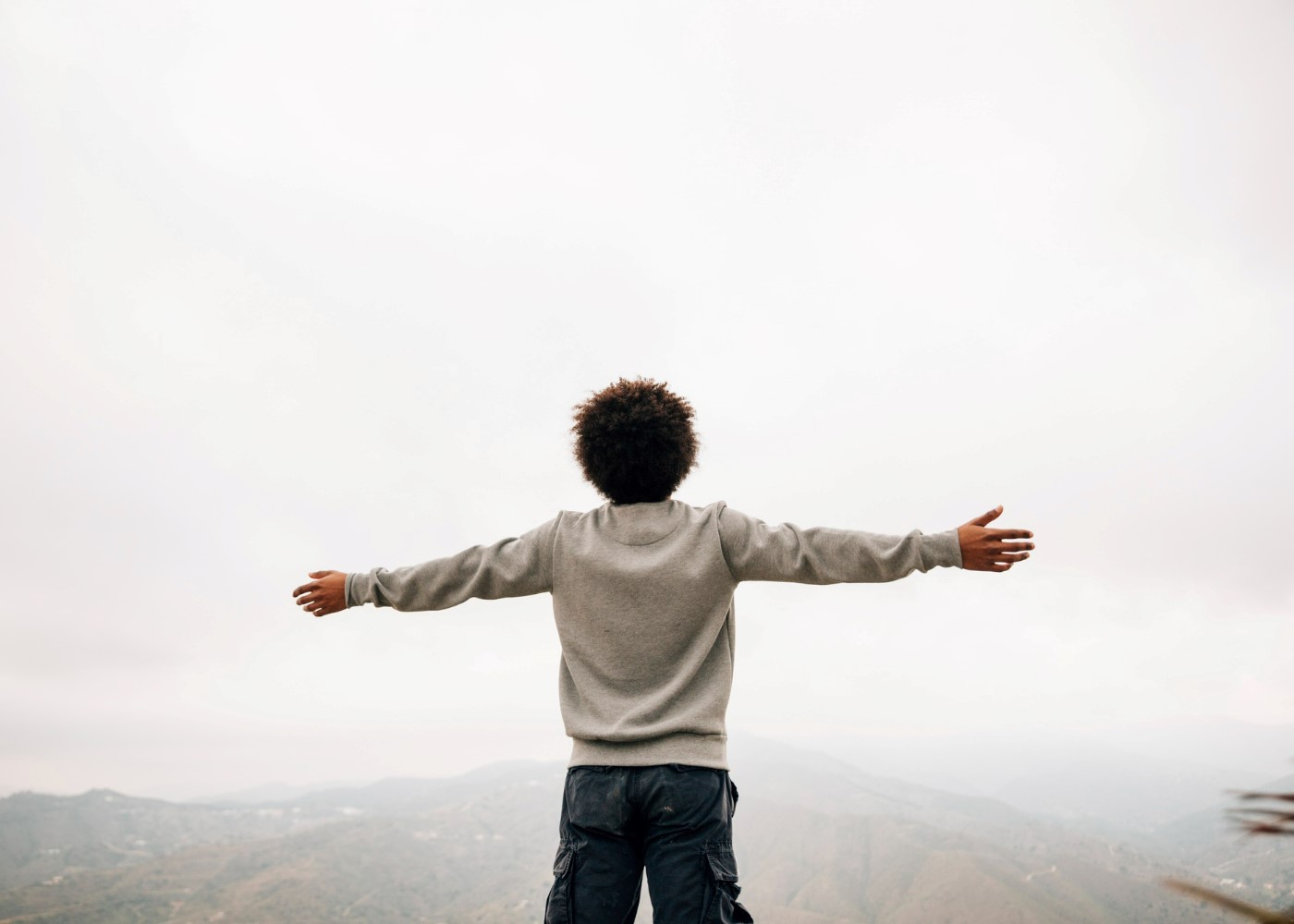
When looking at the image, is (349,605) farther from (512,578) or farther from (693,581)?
(693,581)

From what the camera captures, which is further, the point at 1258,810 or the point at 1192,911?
the point at 1192,911

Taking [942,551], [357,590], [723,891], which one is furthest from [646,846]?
[357,590]

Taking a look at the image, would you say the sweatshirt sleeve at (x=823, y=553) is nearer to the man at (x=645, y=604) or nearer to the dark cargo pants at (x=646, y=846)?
the man at (x=645, y=604)

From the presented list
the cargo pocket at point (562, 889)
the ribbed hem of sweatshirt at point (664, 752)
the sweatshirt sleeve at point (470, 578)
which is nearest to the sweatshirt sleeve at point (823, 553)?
the ribbed hem of sweatshirt at point (664, 752)

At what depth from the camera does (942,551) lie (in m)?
4.20

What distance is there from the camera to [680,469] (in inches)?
190

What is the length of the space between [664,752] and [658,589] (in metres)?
0.82

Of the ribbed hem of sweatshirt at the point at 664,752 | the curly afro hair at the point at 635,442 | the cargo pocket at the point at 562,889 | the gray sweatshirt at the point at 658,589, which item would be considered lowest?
the cargo pocket at the point at 562,889

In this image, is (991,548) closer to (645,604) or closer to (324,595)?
(645,604)

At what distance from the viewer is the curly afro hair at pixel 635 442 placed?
4719mm

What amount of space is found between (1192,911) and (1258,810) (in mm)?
260044

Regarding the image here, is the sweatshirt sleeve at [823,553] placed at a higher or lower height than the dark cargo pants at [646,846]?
higher

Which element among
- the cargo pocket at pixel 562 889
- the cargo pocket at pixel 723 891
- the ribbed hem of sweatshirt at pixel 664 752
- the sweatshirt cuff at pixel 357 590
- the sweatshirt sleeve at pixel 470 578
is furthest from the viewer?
the sweatshirt cuff at pixel 357 590

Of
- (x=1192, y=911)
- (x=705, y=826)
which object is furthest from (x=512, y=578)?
(x=1192, y=911)
